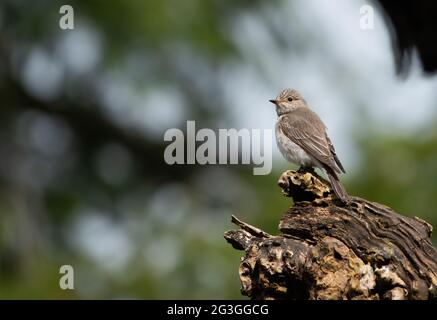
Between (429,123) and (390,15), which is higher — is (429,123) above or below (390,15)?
above

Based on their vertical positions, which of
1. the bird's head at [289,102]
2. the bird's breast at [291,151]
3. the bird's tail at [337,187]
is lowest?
the bird's tail at [337,187]

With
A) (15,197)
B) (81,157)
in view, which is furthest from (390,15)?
(81,157)

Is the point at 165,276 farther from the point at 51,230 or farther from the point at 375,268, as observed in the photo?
the point at 375,268

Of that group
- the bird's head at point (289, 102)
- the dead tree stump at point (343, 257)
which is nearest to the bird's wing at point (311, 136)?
the bird's head at point (289, 102)

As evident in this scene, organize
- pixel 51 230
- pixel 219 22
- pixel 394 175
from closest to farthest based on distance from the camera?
pixel 394 175
pixel 219 22
pixel 51 230

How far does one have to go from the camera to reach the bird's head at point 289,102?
24.2ft

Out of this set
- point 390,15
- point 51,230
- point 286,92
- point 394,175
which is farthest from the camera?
point 51,230

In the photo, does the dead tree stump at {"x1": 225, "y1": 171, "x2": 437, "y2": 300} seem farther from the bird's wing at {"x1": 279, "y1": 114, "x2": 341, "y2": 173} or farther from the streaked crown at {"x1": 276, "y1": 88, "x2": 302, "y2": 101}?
the streaked crown at {"x1": 276, "y1": 88, "x2": 302, "y2": 101}

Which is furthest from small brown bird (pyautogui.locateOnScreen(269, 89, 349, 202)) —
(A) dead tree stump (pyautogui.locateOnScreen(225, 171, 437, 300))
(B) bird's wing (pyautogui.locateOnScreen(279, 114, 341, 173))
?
(A) dead tree stump (pyautogui.locateOnScreen(225, 171, 437, 300))

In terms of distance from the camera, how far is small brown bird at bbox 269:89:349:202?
6391mm

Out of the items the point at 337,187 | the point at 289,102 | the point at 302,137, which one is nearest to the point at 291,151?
the point at 302,137

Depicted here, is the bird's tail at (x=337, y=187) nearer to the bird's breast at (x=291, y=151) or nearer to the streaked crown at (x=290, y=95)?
the bird's breast at (x=291, y=151)

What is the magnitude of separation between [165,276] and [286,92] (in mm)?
4368

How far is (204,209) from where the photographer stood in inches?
491
